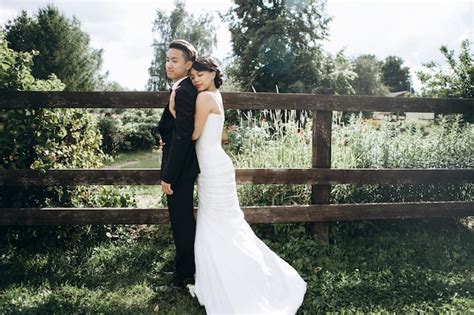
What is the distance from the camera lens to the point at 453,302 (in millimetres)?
3574

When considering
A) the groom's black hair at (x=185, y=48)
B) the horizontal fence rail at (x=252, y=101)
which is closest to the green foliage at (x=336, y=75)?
the horizontal fence rail at (x=252, y=101)

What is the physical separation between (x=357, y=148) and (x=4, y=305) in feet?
14.7

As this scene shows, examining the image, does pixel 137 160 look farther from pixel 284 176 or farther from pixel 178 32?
pixel 178 32

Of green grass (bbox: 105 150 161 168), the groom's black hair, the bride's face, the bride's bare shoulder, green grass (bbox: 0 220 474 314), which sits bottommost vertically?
green grass (bbox: 0 220 474 314)

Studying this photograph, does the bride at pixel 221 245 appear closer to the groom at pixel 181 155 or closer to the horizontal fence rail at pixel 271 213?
the groom at pixel 181 155

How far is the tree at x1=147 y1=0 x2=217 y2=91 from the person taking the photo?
44.1 m

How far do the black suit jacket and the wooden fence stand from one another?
27.3 inches

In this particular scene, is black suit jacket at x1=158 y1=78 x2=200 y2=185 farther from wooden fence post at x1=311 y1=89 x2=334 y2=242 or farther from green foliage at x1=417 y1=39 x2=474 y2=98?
green foliage at x1=417 y1=39 x2=474 y2=98

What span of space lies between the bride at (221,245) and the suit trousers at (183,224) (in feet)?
0.45

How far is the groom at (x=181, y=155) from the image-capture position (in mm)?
3307

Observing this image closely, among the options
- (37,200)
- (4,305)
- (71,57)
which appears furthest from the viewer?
(71,57)

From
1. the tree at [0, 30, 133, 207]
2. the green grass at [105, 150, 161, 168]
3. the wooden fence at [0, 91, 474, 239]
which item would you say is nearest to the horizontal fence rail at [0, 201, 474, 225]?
the wooden fence at [0, 91, 474, 239]

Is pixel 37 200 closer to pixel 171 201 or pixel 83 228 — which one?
pixel 83 228

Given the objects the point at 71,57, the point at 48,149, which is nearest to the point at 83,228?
the point at 48,149
